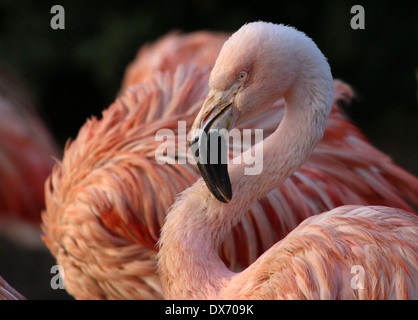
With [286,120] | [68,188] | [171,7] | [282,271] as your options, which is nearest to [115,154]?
[68,188]

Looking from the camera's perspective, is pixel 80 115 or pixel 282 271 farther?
pixel 80 115

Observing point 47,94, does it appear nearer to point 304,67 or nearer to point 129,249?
point 129,249

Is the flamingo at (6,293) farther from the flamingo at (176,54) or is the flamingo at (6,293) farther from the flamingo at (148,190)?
the flamingo at (176,54)

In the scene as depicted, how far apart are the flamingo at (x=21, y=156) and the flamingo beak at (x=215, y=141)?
82.7 inches

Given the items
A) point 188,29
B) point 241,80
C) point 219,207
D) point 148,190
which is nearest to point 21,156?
point 148,190

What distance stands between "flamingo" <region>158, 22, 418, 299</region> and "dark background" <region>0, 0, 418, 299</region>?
11.9ft

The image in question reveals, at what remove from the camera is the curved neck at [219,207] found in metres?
1.96

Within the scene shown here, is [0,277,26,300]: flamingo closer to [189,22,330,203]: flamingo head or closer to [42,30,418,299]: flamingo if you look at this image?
[42,30,418,299]: flamingo

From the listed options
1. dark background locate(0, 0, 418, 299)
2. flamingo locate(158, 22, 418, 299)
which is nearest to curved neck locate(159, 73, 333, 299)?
flamingo locate(158, 22, 418, 299)

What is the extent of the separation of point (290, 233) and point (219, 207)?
232 millimetres

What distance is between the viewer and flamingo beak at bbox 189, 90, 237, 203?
1.85 m

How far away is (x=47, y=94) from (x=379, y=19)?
292 cm

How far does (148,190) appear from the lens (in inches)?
100.0

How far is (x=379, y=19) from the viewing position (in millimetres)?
5500
